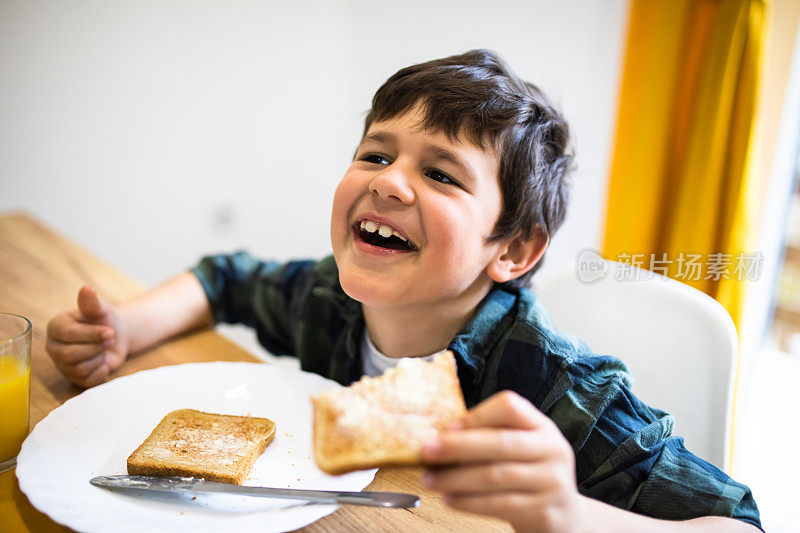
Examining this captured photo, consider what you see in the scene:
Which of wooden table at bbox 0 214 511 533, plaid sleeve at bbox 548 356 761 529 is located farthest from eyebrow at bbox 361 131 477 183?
wooden table at bbox 0 214 511 533

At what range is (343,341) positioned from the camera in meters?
1.08

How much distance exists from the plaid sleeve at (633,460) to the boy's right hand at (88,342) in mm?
645

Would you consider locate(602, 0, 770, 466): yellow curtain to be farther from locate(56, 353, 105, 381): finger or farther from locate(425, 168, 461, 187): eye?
locate(56, 353, 105, 381): finger

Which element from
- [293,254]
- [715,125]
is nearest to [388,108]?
[715,125]

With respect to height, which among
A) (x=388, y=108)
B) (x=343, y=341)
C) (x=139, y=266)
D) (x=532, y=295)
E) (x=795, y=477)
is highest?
(x=388, y=108)

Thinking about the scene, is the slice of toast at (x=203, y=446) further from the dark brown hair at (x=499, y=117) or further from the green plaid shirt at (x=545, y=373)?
the dark brown hair at (x=499, y=117)

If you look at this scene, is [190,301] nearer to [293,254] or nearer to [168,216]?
[293,254]

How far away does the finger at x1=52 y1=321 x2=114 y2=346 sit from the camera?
877mm

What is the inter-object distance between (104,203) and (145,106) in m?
0.38

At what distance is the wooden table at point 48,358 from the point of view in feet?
2.05

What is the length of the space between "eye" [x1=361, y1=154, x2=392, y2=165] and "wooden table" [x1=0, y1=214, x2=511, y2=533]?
362 mm

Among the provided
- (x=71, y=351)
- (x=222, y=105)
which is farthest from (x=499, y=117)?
(x=222, y=105)

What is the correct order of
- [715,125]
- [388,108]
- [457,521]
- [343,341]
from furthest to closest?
1. [715,125]
2. [343,341]
3. [388,108]
4. [457,521]

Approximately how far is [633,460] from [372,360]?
0.47 meters
